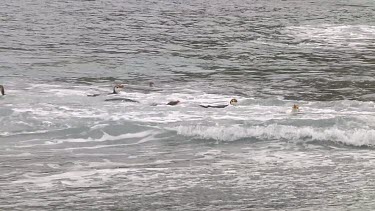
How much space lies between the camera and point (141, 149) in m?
13.1

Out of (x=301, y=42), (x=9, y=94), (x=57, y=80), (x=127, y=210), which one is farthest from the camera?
(x=301, y=42)

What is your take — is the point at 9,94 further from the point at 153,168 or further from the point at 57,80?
the point at 153,168

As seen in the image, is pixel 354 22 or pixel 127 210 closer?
pixel 127 210

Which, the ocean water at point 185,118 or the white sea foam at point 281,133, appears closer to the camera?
the ocean water at point 185,118

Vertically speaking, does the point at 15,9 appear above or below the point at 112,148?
above

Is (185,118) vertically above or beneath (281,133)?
above

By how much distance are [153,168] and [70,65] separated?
10.1 m

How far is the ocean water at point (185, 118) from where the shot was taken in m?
10.6

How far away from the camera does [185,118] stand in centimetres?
1502

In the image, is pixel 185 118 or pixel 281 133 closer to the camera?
pixel 281 133

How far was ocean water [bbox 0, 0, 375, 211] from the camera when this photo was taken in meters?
10.6

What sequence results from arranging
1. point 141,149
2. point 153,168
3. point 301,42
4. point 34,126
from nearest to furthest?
point 153,168
point 141,149
point 34,126
point 301,42

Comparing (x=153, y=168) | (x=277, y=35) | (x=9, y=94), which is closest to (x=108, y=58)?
(x=9, y=94)

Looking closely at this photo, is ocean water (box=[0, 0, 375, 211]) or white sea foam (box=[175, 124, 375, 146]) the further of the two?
white sea foam (box=[175, 124, 375, 146])
